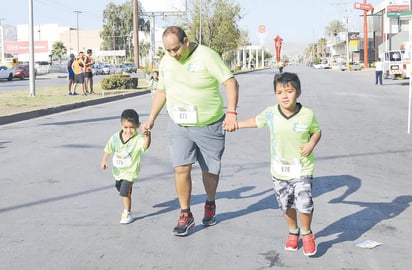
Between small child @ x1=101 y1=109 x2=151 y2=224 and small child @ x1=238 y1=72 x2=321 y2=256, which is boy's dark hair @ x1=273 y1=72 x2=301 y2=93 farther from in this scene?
small child @ x1=101 y1=109 x2=151 y2=224

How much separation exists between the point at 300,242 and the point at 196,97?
1468mm

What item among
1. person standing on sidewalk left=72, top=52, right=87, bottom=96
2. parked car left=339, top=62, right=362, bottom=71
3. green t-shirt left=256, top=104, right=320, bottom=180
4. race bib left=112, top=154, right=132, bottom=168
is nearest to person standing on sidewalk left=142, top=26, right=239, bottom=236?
green t-shirt left=256, top=104, right=320, bottom=180

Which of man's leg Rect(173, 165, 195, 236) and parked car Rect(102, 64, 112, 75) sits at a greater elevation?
parked car Rect(102, 64, 112, 75)

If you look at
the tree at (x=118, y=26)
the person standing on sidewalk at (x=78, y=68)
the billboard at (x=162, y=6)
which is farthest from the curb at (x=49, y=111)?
the tree at (x=118, y=26)

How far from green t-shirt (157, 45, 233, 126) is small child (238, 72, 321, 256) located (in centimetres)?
62

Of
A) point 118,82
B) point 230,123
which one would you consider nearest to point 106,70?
point 118,82

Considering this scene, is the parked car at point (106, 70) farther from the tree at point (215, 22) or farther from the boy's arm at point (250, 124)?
the boy's arm at point (250, 124)

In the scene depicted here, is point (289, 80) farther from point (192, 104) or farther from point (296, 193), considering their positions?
point (192, 104)

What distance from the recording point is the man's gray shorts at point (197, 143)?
17.9 feet

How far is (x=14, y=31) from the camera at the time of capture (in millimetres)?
163375

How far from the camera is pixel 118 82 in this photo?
31.5 meters

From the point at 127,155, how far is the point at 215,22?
7179 cm

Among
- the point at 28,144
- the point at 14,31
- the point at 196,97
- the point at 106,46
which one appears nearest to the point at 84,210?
the point at 196,97

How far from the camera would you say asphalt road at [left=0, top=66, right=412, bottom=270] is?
16.0ft
